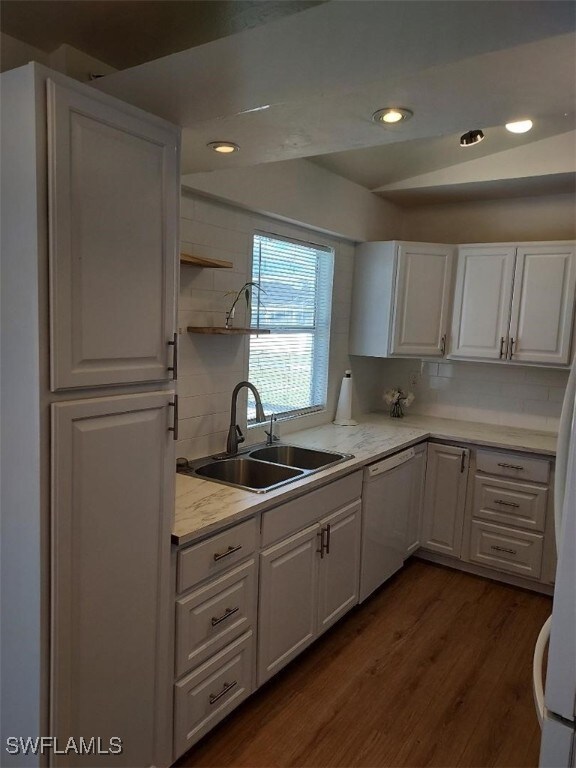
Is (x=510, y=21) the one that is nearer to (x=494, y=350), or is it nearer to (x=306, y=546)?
(x=306, y=546)

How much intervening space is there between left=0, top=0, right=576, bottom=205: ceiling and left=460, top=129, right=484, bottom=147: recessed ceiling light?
143cm

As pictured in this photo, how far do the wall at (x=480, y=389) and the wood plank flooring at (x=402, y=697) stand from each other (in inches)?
50.5

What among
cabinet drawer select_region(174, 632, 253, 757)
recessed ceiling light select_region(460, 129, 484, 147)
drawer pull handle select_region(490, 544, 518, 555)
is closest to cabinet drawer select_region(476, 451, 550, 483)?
drawer pull handle select_region(490, 544, 518, 555)

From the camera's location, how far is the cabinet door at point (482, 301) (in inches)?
137

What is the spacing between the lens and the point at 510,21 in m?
1.13

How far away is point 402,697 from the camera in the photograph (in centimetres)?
237

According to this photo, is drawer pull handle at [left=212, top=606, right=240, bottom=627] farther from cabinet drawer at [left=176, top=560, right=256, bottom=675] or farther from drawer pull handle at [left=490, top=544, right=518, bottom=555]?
drawer pull handle at [left=490, top=544, right=518, bottom=555]

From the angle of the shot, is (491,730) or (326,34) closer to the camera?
(326,34)

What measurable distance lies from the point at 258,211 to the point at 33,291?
5.67 ft

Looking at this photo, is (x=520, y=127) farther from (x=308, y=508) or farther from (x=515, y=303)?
(x=308, y=508)


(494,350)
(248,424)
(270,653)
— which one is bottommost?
(270,653)

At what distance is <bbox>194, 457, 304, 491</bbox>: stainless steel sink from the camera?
2.58 meters

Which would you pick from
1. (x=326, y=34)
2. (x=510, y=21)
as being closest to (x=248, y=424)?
(x=326, y=34)

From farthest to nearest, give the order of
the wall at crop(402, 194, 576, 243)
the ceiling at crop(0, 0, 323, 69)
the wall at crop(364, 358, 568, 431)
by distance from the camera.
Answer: the wall at crop(364, 358, 568, 431) → the wall at crop(402, 194, 576, 243) → the ceiling at crop(0, 0, 323, 69)
